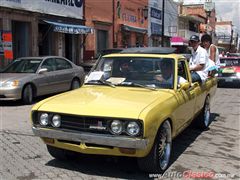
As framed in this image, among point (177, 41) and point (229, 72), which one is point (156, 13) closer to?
point (177, 41)

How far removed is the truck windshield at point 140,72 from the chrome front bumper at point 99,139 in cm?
142

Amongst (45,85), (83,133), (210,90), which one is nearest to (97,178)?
(83,133)

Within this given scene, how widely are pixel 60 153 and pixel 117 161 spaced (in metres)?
0.78

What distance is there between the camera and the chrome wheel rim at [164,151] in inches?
201

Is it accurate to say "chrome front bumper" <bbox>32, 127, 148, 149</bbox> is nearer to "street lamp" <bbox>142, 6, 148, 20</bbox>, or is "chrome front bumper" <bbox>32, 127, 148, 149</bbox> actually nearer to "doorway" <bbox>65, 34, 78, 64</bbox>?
"doorway" <bbox>65, 34, 78, 64</bbox>

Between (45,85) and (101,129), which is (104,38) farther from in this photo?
(101,129)

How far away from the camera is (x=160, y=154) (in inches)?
201

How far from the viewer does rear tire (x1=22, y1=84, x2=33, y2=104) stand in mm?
11336

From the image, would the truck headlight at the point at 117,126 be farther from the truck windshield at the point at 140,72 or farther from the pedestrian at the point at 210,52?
the pedestrian at the point at 210,52

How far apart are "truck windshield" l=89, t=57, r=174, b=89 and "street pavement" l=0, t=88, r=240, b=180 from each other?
1.12 m

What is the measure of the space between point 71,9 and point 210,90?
16694 mm

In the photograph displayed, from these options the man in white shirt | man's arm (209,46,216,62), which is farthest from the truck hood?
man's arm (209,46,216,62)

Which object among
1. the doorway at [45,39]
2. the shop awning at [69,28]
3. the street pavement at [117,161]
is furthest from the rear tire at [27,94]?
the doorway at [45,39]

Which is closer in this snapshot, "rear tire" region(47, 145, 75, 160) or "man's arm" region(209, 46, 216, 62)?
"rear tire" region(47, 145, 75, 160)
